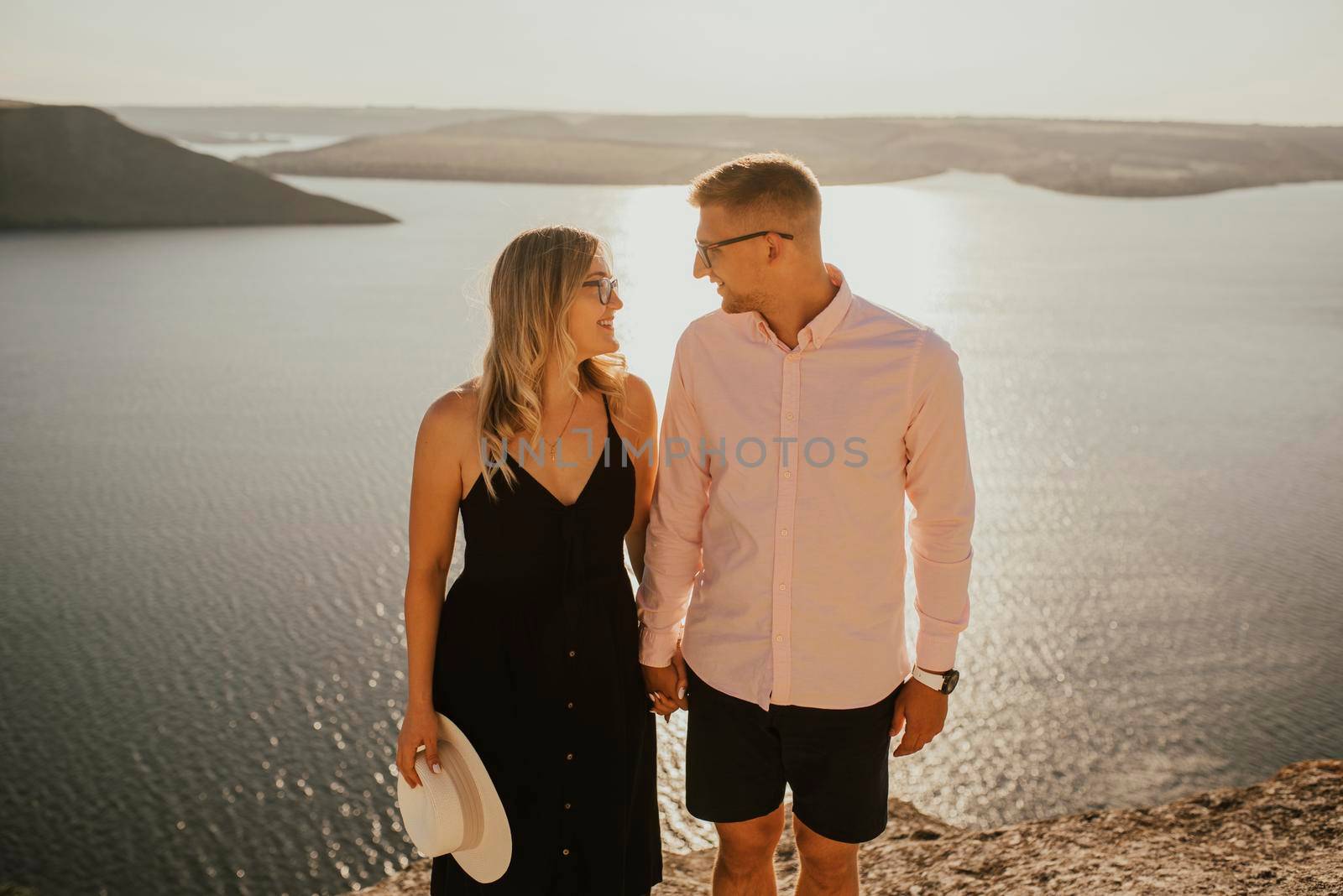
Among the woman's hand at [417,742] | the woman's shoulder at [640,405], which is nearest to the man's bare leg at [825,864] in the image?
the woman's hand at [417,742]

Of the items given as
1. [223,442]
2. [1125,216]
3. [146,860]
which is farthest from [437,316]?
[1125,216]

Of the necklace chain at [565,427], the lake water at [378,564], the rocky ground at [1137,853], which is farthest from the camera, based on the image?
the lake water at [378,564]

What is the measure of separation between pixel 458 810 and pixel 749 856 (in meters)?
0.60

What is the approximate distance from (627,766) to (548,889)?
30 cm

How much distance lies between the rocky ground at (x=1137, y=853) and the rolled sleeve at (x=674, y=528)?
4.02 feet

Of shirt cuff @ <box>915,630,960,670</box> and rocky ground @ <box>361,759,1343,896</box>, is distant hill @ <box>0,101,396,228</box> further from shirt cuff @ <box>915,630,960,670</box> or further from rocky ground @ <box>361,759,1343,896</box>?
shirt cuff @ <box>915,630,960,670</box>

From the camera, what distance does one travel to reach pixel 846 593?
1.93 metres

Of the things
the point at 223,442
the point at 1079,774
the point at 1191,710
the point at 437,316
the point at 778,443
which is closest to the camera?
the point at 778,443

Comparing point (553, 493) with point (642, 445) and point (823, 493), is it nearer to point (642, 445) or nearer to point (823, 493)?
point (642, 445)

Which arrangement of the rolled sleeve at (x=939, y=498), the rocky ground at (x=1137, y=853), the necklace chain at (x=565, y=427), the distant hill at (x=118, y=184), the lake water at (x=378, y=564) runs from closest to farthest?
the rolled sleeve at (x=939, y=498), the necklace chain at (x=565, y=427), the rocky ground at (x=1137, y=853), the lake water at (x=378, y=564), the distant hill at (x=118, y=184)

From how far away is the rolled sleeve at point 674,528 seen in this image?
2027mm

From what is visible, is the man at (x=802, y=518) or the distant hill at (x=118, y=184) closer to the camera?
the man at (x=802, y=518)

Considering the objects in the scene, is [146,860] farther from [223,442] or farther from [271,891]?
[223,442]

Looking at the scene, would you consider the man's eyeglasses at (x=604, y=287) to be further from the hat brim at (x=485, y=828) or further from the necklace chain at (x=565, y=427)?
the hat brim at (x=485, y=828)
